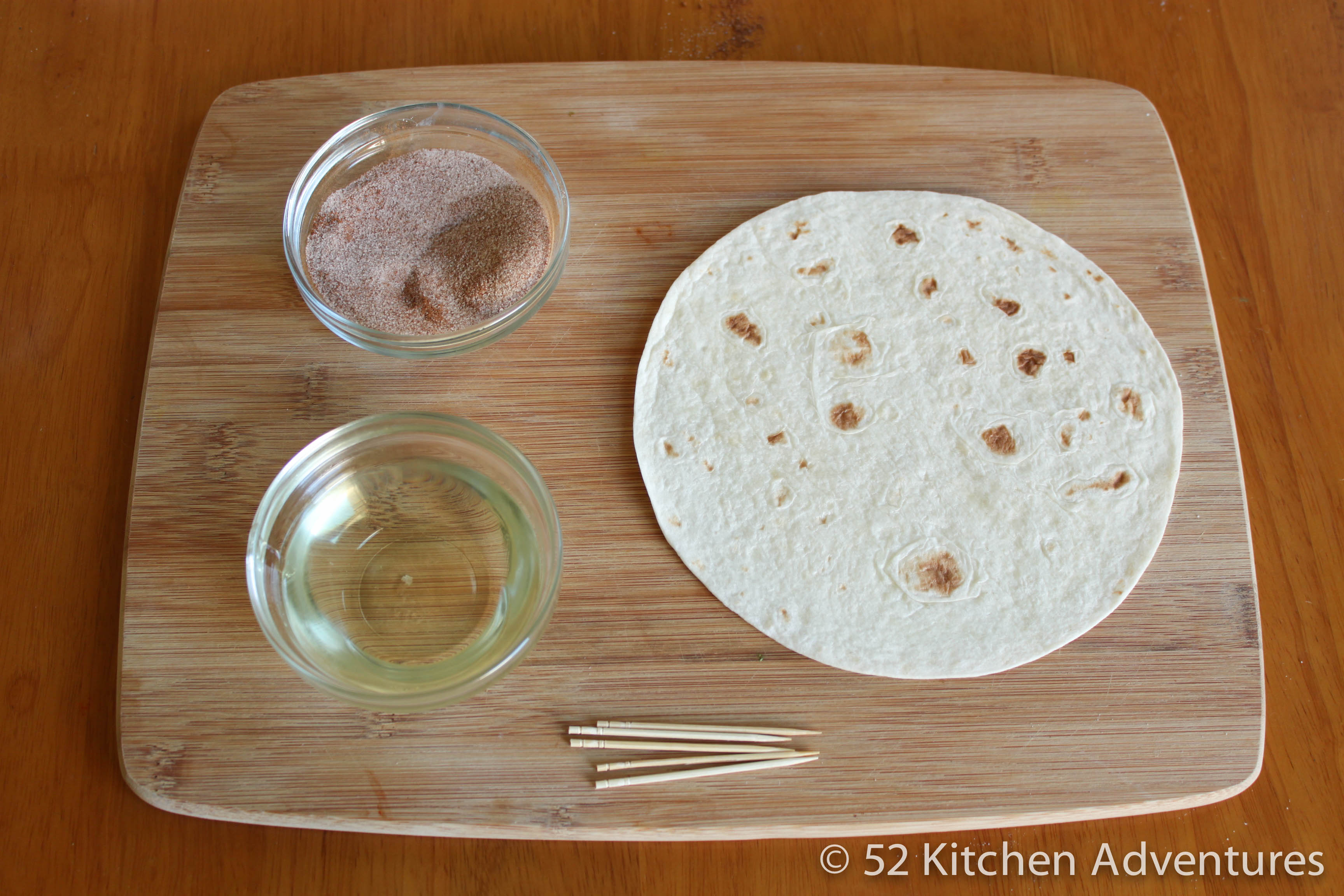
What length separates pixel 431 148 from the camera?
1.46m

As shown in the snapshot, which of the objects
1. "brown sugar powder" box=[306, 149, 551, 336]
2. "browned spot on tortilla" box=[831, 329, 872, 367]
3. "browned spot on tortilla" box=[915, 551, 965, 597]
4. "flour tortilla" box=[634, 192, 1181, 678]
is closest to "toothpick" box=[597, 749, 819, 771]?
"flour tortilla" box=[634, 192, 1181, 678]

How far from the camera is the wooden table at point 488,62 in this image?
130cm

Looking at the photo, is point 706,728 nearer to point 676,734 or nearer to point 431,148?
point 676,734

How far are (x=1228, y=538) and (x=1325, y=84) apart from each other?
3.41ft

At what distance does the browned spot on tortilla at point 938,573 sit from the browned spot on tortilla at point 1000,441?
0.18 m

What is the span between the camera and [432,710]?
1211mm

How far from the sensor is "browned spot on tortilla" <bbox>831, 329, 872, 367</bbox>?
1.33 meters

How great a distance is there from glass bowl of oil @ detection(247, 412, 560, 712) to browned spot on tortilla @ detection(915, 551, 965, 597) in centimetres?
53

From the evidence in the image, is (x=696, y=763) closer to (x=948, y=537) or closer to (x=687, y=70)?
(x=948, y=537)

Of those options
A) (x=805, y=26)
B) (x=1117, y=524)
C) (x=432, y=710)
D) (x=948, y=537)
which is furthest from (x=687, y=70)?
(x=432, y=710)

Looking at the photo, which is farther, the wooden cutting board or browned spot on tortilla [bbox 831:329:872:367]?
browned spot on tortilla [bbox 831:329:872:367]

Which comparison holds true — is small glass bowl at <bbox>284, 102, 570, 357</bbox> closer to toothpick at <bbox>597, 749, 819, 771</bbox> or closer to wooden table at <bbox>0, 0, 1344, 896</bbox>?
wooden table at <bbox>0, 0, 1344, 896</bbox>

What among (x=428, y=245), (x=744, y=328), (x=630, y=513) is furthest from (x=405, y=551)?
(x=744, y=328)

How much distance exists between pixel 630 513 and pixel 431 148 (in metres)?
0.71
